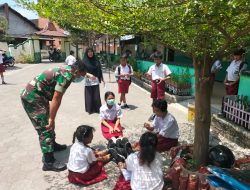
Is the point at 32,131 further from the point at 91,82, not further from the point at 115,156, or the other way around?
the point at 115,156

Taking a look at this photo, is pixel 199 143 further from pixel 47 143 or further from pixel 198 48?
pixel 47 143

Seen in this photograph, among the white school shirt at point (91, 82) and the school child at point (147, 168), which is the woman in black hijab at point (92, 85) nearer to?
the white school shirt at point (91, 82)

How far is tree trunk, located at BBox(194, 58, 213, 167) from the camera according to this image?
A: 3174 millimetres

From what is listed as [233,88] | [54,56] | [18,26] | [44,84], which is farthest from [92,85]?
[18,26]

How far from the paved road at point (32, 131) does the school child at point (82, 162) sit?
0.28 metres

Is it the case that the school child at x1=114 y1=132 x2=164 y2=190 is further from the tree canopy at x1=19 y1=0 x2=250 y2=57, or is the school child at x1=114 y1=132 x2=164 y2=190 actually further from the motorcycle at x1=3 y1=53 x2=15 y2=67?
the motorcycle at x1=3 y1=53 x2=15 y2=67

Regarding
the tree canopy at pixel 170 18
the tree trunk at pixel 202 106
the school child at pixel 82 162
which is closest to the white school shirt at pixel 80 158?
the school child at pixel 82 162

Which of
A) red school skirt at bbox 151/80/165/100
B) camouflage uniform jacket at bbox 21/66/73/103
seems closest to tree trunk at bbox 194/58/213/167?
camouflage uniform jacket at bbox 21/66/73/103

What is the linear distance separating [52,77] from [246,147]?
3.47 meters

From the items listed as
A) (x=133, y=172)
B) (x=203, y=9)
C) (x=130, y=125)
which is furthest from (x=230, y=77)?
(x=203, y=9)

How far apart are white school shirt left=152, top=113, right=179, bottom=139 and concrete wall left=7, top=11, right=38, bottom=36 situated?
38.4 m

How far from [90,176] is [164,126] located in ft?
4.78

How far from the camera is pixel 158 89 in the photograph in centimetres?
691

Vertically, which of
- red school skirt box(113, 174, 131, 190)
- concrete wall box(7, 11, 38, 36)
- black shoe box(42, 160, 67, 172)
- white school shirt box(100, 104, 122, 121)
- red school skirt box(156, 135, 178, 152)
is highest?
concrete wall box(7, 11, 38, 36)
